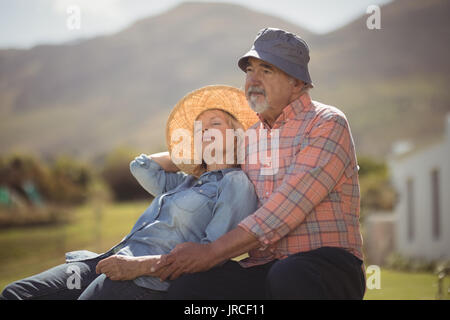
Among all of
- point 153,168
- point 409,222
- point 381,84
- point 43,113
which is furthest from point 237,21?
point 153,168

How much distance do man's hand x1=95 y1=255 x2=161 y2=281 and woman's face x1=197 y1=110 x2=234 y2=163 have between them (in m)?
1.03

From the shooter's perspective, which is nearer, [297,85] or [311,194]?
[311,194]

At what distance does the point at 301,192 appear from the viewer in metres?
3.04

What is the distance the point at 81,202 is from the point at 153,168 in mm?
37216

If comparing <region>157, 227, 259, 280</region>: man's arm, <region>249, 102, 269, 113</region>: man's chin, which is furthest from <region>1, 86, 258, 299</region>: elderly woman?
<region>249, 102, 269, 113</region>: man's chin

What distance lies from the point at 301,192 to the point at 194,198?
0.84 m

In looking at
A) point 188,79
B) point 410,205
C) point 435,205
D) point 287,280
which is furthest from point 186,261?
point 188,79

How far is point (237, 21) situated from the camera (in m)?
185

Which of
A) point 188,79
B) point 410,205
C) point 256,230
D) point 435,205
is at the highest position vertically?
point 188,79

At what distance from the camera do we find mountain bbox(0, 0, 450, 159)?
100312 millimetres

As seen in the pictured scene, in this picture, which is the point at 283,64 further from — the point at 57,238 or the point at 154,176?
the point at 57,238

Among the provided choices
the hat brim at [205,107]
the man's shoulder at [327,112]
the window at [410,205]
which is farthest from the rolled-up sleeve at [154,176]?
the window at [410,205]

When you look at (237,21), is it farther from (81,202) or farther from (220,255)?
(220,255)

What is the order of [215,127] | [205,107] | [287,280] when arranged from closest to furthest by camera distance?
1. [287,280]
2. [215,127]
3. [205,107]
